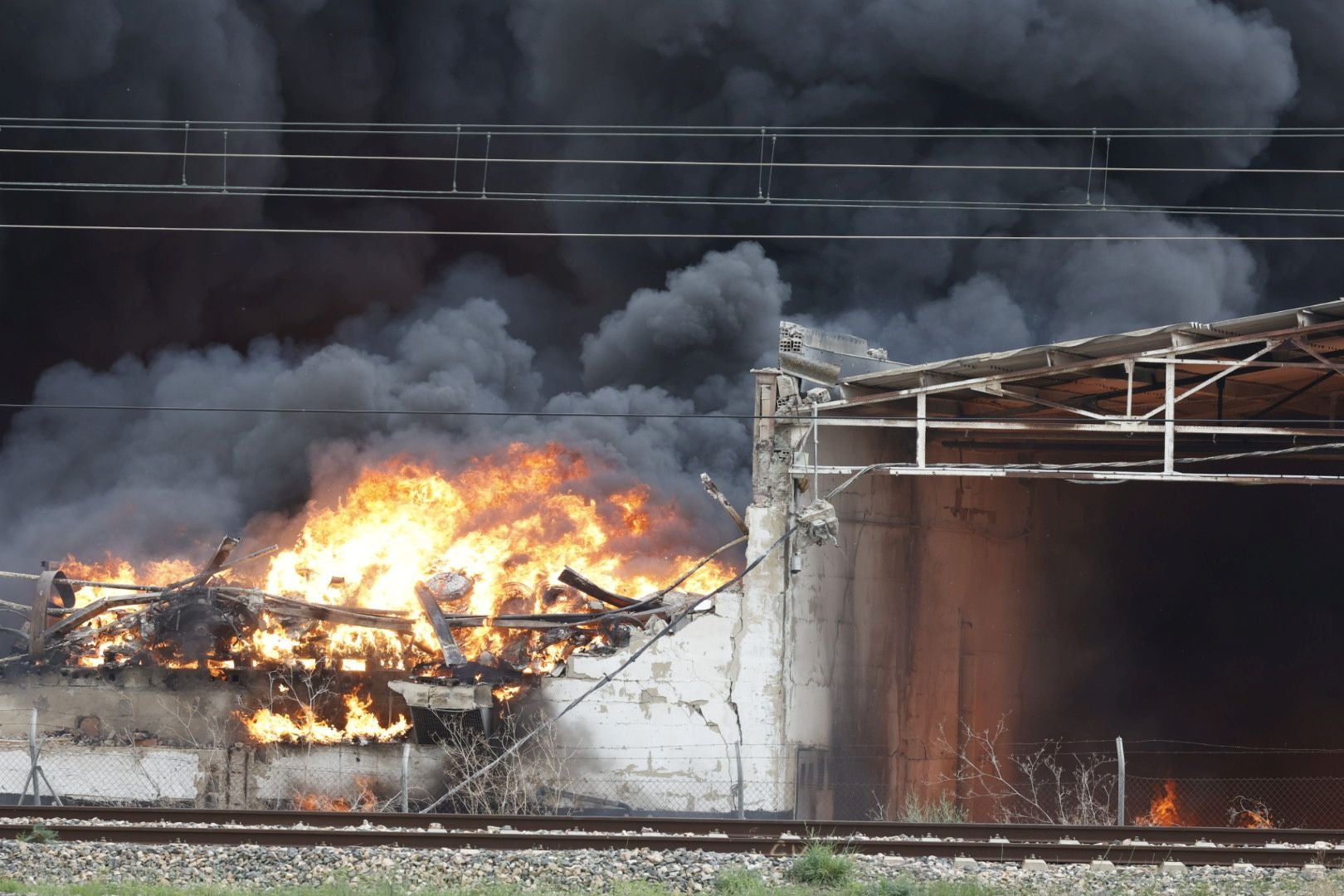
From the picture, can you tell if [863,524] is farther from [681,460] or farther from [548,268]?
[548,268]

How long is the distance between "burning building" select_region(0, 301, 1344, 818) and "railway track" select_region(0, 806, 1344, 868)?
2.74m

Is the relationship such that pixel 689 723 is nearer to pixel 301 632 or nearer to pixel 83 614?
pixel 301 632

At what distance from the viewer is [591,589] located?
58.8 ft

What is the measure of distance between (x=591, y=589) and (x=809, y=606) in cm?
299

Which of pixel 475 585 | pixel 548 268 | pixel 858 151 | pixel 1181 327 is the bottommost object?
pixel 475 585

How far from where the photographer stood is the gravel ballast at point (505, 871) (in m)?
9.78

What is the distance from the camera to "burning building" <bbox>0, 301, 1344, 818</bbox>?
1644cm

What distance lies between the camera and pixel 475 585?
19234 mm

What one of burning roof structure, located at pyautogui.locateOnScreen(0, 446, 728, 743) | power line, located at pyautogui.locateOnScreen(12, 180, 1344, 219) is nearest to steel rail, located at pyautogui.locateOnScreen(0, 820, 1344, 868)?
burning roof structure, located at pyautogui.locateOnScreen(0, 446, 728, 743)

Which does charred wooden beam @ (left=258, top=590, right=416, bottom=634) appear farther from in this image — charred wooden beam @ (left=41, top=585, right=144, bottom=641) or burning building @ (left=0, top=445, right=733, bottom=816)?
charred wooden beam @ (left=41, top=585, right=144, bottom=641)

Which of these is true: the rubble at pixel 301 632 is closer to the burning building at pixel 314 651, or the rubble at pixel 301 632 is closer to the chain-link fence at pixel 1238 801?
the burning building at pixel 314 651

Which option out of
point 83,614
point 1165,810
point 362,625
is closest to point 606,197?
point 362,625

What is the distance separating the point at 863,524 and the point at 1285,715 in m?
9.82

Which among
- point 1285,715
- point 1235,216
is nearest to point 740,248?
point 1235,216
